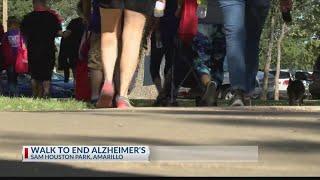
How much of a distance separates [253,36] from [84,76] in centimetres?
303

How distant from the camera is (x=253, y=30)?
275 inches

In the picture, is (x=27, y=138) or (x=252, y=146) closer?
(x=252, y=146)

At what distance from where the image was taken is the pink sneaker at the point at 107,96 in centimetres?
626

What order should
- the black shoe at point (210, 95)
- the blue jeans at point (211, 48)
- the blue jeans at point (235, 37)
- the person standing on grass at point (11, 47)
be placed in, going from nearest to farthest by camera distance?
the blue jeans at point (235, 37), the black shoe at point (210, 95), the blue jeans at point (211, 48), the person standing on grass at point (11, 47)

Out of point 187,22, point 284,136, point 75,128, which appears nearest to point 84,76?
point 187,22

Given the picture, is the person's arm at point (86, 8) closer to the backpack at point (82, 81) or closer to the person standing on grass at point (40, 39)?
the backpack at point (82, 81)

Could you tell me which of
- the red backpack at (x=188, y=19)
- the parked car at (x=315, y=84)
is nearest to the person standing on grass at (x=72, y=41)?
the red backpack at (x=188, y=19)

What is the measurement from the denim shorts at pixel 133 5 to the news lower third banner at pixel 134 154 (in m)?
3.13

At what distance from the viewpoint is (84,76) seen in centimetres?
920

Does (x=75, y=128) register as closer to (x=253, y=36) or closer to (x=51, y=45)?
(x=253, y=36)

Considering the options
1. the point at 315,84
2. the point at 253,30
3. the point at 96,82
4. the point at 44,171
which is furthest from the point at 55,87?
the point at 44,171

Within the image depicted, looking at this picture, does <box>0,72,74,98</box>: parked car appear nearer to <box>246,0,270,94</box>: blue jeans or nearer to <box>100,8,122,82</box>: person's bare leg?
<box>100,8,122,82</box>: person's bare leg

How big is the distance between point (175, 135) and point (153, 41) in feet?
15.7

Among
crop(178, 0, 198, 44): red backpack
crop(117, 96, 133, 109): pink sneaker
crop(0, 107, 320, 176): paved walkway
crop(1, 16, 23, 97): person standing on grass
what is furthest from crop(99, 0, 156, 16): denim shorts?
crop(1, 16, 23, 97): person standing on grass
